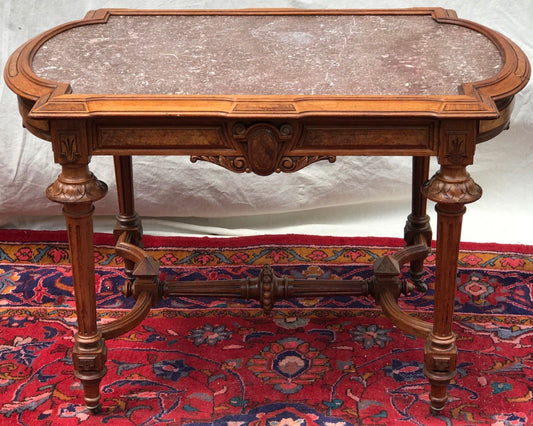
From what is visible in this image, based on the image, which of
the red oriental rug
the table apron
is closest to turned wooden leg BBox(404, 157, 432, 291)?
the red oriental rug

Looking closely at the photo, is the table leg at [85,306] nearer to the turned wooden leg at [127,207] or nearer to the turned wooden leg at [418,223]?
the turned wooden leg at [127,207]

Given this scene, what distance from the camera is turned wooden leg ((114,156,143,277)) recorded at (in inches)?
102

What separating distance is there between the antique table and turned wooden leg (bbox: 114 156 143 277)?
36 centimetres

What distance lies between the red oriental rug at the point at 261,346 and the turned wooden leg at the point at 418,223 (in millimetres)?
71

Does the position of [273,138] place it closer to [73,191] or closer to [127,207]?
[73,191]

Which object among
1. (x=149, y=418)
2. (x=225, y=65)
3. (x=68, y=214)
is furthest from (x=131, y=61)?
(x=149, y=418)

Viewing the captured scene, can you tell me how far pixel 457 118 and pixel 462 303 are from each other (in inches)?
39.8

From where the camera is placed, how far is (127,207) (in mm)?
2715

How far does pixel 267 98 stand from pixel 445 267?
57cm

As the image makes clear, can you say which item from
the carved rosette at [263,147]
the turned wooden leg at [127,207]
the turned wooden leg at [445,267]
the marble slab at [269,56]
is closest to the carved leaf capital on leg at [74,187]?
the marble slab at [269,56]

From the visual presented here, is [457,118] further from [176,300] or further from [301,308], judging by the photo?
[176,300]

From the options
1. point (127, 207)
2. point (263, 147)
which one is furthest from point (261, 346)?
point (263, 147)

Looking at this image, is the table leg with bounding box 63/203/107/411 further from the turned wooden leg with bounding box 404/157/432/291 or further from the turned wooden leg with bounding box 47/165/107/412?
the turned wooden leg with bounding box 404/157/432/291

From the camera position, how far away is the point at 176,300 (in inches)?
110
